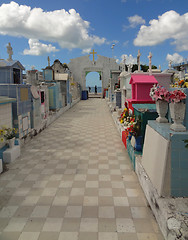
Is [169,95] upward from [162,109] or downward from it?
upward

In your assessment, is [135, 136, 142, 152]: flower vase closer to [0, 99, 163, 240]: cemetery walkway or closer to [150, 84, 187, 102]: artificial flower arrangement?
[0, 99, 163, 240]: cemetery walkway

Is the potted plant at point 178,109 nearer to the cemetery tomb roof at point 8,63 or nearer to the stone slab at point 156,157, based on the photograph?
the stone slab at point 156,157

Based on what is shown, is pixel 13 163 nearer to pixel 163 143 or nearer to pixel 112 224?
pixel 112 224

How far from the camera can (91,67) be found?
41.4 metres

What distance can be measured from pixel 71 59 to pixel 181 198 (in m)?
41.0

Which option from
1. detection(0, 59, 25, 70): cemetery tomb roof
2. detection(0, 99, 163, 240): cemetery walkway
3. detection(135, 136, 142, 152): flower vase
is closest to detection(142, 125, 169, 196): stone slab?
detection(0, 99, 163, 240): cemetery walkway

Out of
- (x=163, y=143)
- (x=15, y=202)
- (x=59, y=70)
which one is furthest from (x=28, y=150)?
(x=59, y=70)

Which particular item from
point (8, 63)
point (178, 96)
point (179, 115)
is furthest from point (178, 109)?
point (8, 63)

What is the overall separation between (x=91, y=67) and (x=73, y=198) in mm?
38872

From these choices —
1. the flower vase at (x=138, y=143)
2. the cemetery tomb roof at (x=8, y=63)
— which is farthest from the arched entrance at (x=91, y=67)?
the flower vase at (x=138, y=143)

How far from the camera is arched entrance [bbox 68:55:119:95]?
134 feet

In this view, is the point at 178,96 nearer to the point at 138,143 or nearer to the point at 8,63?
the point at 138,143

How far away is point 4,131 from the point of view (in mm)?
6441

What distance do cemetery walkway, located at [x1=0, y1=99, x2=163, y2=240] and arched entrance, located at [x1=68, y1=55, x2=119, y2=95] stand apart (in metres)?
34.5
